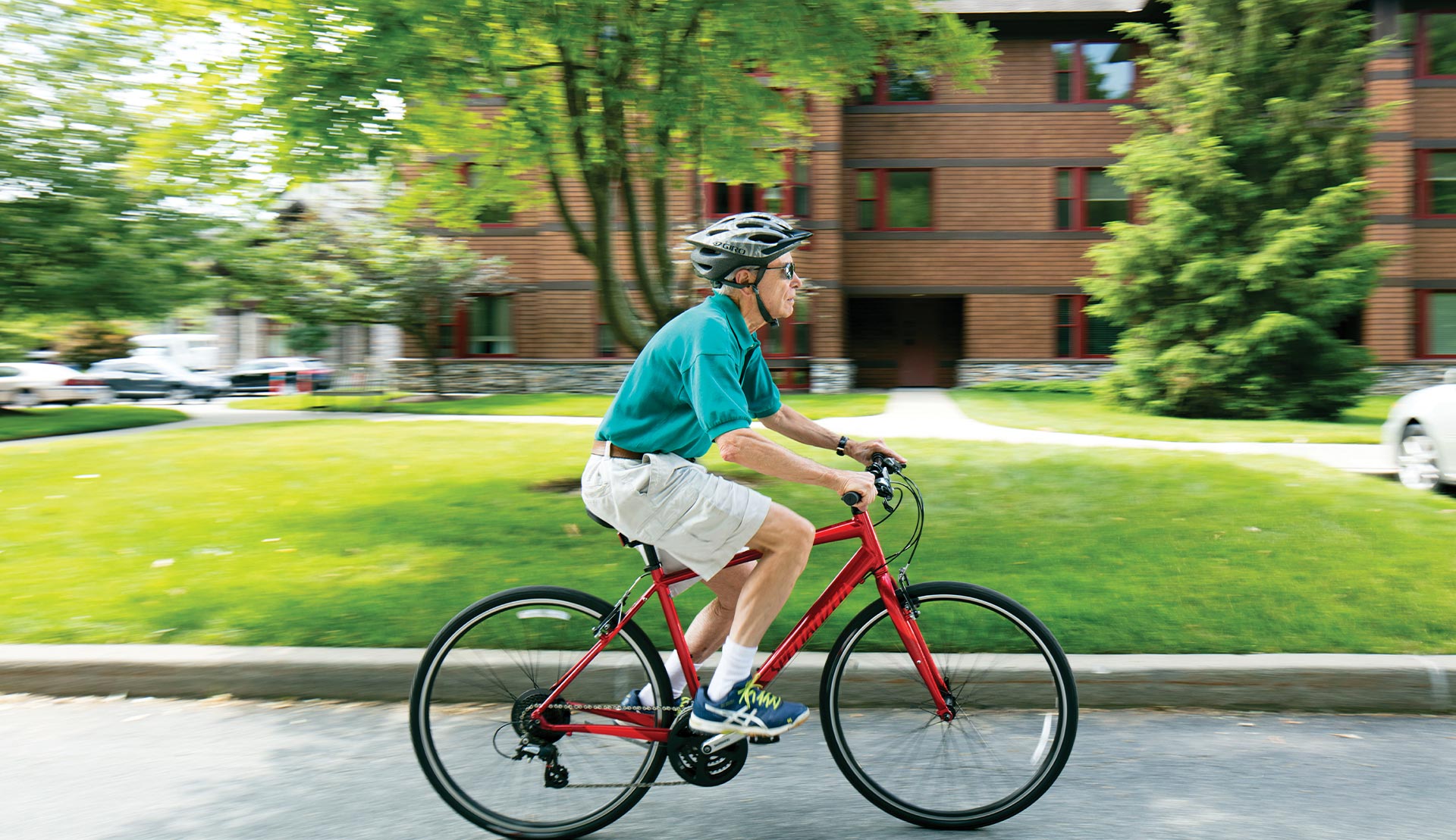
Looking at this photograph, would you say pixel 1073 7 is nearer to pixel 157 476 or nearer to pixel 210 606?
pixel 157 476

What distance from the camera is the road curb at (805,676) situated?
477cm

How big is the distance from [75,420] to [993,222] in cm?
2110

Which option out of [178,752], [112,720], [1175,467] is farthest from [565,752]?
[1175,467]

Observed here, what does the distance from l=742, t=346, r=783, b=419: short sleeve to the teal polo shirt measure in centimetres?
2

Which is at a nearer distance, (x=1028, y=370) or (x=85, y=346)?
(x=1028, y=370)

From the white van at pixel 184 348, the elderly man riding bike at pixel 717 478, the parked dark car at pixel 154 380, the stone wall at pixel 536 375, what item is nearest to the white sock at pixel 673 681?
the elderly man riding bike at pixel 717 478

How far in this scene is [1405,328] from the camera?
2672 cm

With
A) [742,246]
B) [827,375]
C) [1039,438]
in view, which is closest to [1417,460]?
[1039,438]

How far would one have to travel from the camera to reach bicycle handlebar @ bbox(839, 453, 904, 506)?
11.2 feet

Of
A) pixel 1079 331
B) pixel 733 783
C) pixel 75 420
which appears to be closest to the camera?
pixel 733 783

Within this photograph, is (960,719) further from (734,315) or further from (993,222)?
(993,222)

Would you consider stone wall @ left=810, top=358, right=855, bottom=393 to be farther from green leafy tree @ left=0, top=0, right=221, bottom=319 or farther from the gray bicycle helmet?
the gray bicycle helmet

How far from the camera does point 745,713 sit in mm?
3459

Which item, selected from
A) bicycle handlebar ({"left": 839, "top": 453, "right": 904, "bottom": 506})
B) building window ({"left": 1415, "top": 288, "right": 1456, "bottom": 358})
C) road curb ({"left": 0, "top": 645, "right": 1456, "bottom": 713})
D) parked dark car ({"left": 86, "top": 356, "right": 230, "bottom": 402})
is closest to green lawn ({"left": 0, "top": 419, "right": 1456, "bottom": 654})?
road curb ({"left": 0, "top": 645, "right": 1456, "bottom": 713})
